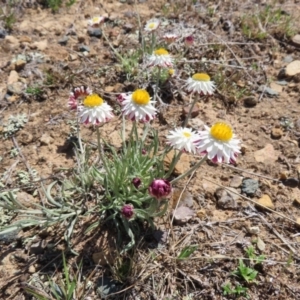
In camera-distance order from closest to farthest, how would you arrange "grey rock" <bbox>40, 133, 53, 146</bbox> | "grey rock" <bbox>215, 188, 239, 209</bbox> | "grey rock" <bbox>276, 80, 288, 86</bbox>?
"grey rock" <bbox>215, 188, 239, 209</bbox>
"grey rock" <bbox>40, 133, 53, 146</bbox>
"grey rock" <bbox>276, 80, 288, 86</bbox>

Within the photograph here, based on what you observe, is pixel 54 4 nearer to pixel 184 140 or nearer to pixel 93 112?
pixel 93 112

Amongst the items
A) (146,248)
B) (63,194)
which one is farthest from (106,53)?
(146,248)

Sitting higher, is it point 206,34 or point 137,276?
point 206,34

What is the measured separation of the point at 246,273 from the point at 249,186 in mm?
657

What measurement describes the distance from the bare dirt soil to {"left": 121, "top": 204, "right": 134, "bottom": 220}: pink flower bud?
23cm

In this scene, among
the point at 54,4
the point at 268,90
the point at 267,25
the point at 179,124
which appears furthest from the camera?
the point at 54,4

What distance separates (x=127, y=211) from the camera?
2.23 metres

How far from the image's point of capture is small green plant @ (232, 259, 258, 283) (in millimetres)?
2251

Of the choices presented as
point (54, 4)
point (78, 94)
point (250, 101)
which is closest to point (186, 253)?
point (78, 94)

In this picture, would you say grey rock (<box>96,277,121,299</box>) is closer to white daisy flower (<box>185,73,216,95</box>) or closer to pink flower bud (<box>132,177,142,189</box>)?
pink flower bud (<box>132,177,142,189</box>)

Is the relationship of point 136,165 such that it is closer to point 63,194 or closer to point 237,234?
point 63,194

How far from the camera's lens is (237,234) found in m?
2.48

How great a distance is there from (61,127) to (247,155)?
142 cm

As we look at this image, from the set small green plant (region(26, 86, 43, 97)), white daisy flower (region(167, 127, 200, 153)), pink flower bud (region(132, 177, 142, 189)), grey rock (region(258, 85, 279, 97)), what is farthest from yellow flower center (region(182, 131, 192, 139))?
small green plant (region(26, 86, 43, 97))
